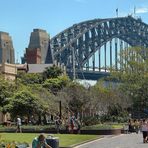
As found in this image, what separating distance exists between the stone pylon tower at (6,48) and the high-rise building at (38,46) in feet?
18.4

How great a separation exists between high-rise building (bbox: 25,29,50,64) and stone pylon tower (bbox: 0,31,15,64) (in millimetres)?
5599

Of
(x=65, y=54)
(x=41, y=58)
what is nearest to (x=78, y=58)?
(x=65, y=54)

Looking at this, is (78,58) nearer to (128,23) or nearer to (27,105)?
(128,23)

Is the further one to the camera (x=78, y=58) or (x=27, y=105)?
(x=78, y=58)

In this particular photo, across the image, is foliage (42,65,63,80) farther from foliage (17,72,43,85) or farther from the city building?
the city building

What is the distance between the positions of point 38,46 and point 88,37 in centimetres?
2519

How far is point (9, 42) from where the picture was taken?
16575cm

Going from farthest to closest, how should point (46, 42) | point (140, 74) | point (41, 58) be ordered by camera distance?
point (46, 42)
point (41, 58)
point (140, 74)

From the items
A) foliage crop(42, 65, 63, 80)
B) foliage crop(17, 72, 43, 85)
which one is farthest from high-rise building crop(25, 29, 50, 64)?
foliage crop(17, 72, 43, 85)

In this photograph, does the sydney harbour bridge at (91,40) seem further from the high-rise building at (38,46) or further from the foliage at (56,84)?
the foliage at (56,84)

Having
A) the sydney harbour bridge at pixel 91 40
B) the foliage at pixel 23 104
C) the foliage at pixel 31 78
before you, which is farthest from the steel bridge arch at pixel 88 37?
the foliage at pixel 23 104

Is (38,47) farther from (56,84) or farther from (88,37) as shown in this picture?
(56,84)

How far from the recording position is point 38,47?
163250 millimetres

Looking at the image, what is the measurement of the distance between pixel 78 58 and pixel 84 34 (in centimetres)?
1351
